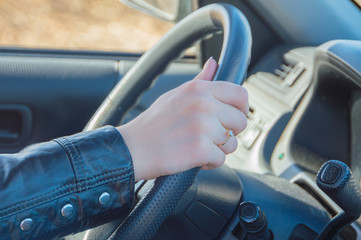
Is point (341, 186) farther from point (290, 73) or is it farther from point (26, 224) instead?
point (290, 73)

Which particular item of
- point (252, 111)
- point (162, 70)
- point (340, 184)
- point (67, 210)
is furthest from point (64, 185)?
point (252, 111)

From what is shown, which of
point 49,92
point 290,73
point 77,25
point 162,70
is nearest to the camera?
Answer: point 162,70

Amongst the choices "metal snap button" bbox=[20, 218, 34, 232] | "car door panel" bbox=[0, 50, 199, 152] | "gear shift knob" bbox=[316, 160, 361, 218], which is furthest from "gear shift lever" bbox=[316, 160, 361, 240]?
"car door panel" bbox=[0, 50, 199, 152]

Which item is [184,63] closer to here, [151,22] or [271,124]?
[271,124]

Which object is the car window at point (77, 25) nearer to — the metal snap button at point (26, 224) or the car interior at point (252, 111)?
the car interior at point (252, 111)

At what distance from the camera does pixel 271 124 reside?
1365mm

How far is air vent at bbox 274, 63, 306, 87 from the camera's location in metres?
1.43

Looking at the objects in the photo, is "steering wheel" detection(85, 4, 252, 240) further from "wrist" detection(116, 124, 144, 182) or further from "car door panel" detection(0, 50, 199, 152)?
"car door panel" detection(0, 50, 199, 152)

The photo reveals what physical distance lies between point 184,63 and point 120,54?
273 millimetres

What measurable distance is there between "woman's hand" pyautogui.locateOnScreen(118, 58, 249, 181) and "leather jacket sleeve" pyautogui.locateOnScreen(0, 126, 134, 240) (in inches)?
1.4

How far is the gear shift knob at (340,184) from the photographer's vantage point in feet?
2.36

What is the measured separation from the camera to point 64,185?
2.00 feet

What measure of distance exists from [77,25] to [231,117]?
5.86m

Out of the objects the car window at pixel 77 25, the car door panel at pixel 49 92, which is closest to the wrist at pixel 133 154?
the car door panel at pixel 49 92
